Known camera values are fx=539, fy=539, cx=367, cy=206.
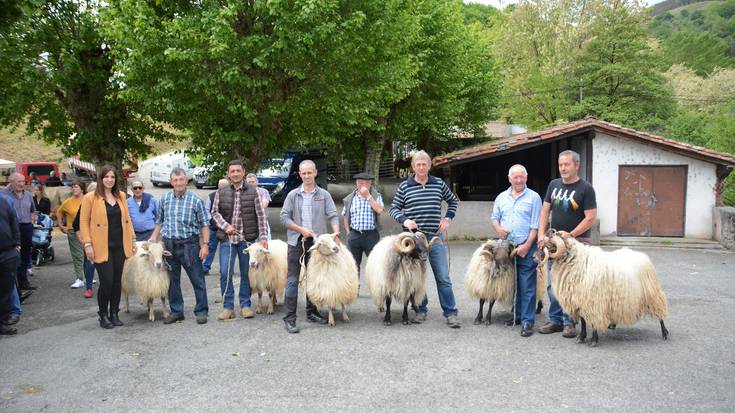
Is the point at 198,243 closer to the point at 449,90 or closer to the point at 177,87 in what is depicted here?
the point at 177,87

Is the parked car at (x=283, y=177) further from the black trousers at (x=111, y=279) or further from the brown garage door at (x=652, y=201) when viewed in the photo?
the black trousers at (x=111, y=279)

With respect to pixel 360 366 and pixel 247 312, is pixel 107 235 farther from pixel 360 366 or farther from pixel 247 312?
pixel 360 366

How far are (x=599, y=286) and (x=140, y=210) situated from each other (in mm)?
7046

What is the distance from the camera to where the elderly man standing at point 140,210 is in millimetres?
8914

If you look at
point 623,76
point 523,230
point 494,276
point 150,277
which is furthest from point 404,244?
point 623,76

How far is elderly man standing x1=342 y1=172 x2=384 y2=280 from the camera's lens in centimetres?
766

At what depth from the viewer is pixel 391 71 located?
15367 millimetres

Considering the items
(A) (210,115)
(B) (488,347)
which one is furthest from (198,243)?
(A) (210,115)

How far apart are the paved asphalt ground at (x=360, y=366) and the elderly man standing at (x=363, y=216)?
1.02 meters

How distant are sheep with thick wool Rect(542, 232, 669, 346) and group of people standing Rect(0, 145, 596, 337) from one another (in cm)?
26

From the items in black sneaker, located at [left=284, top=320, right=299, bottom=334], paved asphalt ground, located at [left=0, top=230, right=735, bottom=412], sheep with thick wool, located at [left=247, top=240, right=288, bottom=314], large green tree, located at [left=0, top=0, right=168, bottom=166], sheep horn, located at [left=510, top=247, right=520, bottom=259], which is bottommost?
paved asphalt ground, located at [left=0, top=230, right=735, bottom=412]

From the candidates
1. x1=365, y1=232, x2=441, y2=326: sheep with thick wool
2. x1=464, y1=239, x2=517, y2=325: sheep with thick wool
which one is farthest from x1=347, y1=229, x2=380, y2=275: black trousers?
x1=464, y1=239, x2=517, y2=325: sheep with thick wool

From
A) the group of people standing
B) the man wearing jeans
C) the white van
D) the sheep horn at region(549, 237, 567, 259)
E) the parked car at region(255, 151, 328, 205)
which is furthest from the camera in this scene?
the white van

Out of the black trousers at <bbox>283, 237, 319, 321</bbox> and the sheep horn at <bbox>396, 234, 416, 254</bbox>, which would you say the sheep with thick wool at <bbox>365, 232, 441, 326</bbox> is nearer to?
the sheep horn at <bbox>396, 234, 416, 254</bbox>
